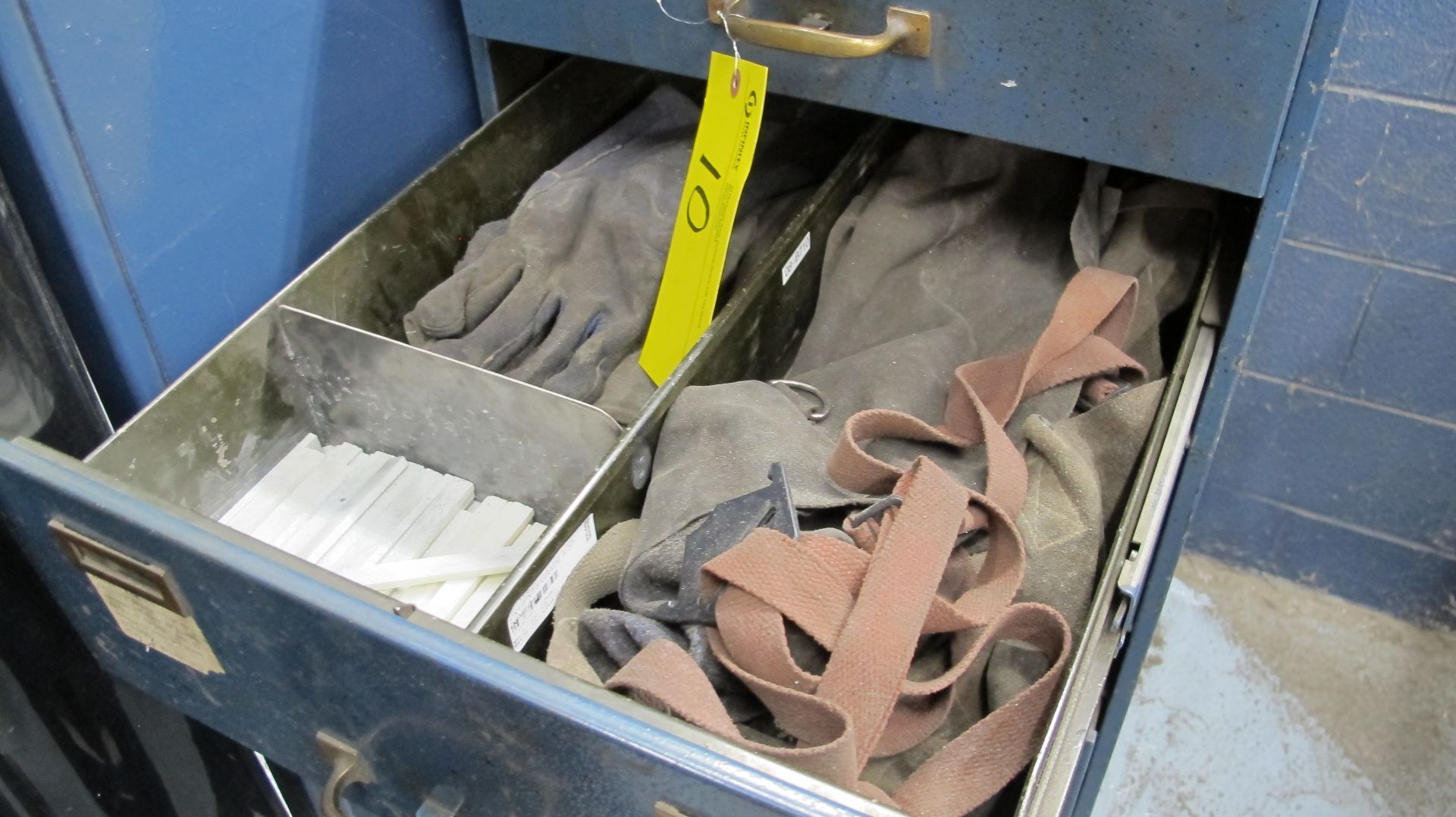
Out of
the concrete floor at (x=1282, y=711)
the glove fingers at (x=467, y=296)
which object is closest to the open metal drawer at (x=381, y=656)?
the glove fingers at (x=467, y=296)

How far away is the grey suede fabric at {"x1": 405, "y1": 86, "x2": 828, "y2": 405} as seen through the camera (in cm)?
79

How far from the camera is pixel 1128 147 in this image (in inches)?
24.8

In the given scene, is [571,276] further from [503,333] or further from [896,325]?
[896,325]

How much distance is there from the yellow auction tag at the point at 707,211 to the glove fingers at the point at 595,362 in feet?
0.06

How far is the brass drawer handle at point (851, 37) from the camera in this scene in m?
0.62

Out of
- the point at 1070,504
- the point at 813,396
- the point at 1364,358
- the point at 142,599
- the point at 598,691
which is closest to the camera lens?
the point at 598,691

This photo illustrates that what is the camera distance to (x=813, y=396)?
2.43 ft

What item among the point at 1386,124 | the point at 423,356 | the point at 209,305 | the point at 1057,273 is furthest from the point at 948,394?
the point at 1386,124

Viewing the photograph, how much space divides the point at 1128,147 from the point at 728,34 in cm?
25

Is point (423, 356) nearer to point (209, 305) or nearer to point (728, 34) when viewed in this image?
point (209, 305)

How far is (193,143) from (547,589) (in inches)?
13.7

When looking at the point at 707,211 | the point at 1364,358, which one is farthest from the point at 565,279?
the point at 1364,358

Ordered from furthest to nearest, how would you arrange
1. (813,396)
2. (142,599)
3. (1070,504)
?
1. (813,396)
2. (1070,504)
3. (142,599)

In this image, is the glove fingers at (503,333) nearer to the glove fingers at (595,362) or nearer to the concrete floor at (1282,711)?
the glove fingers at (595,362)
